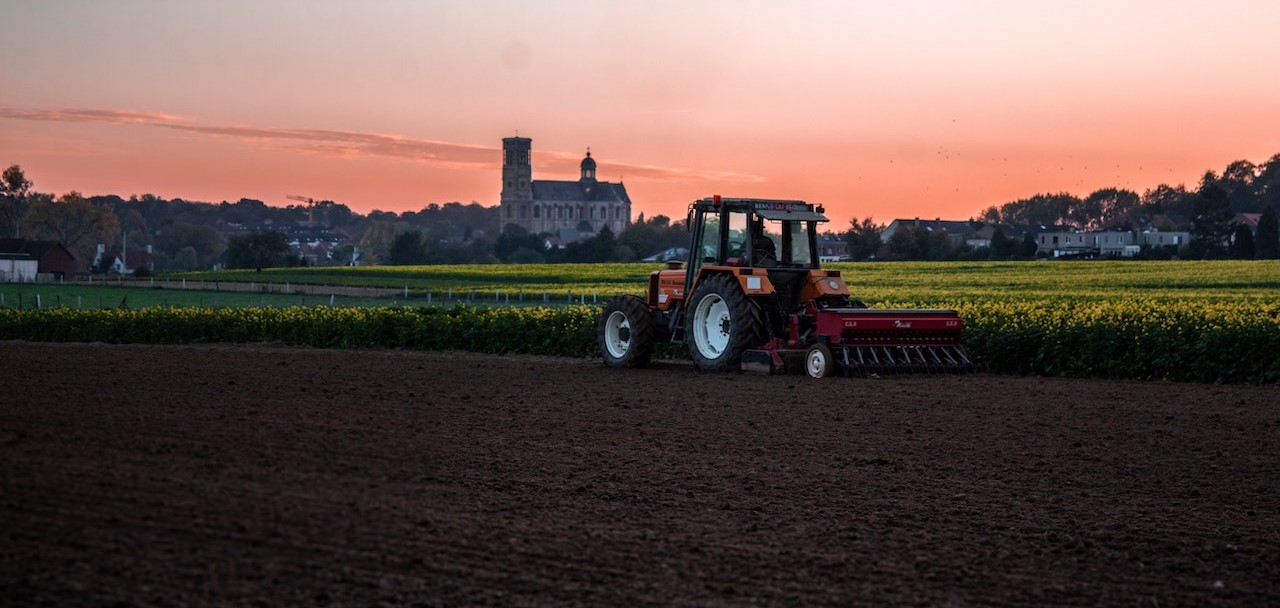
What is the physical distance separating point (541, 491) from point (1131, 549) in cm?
406

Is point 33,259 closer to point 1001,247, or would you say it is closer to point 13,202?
point 13,202

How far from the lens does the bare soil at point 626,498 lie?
7656 mm

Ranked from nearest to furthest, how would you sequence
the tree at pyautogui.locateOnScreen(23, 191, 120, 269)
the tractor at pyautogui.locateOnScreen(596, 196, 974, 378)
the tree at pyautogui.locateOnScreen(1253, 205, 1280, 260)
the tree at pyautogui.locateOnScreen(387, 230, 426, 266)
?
the tractor at pyautogui.locateOnScreen(596, 196, 974, 378) → the tree at pyautogui.locateOnScreen(1253, 205, 1280, 260) → the tree at pyautogui.locateOnScreen(387, 230, 426, 266) → the tree at pyautogui.locateOnScreen(23, 191, 120, 269)

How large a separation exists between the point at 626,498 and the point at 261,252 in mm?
103107

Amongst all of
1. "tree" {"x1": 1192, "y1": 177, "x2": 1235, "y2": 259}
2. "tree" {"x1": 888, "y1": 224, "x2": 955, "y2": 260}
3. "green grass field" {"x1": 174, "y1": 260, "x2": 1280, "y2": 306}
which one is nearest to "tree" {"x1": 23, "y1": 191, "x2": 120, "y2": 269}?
"green grass field" {"x1": 174, "y1": 260, "x2": 1280, "y2": 306}

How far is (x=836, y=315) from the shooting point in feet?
64.3

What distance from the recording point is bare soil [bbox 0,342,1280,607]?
301 inches

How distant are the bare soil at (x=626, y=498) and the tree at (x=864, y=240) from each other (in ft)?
219

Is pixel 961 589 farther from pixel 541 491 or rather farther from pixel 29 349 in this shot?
pixel 29 349

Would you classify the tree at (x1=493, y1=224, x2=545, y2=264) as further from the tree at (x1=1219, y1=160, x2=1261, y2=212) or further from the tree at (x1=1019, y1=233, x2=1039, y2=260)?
the tree at (x1=1219, y1=160, x2=1261, y2=212)


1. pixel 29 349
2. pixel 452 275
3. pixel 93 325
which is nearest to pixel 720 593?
pixel 29 349

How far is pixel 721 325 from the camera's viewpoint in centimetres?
2105

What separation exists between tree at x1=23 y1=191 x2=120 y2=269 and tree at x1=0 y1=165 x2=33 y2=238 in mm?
1714

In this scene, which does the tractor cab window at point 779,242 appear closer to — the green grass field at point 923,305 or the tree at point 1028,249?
the green grass field at point 923,305
